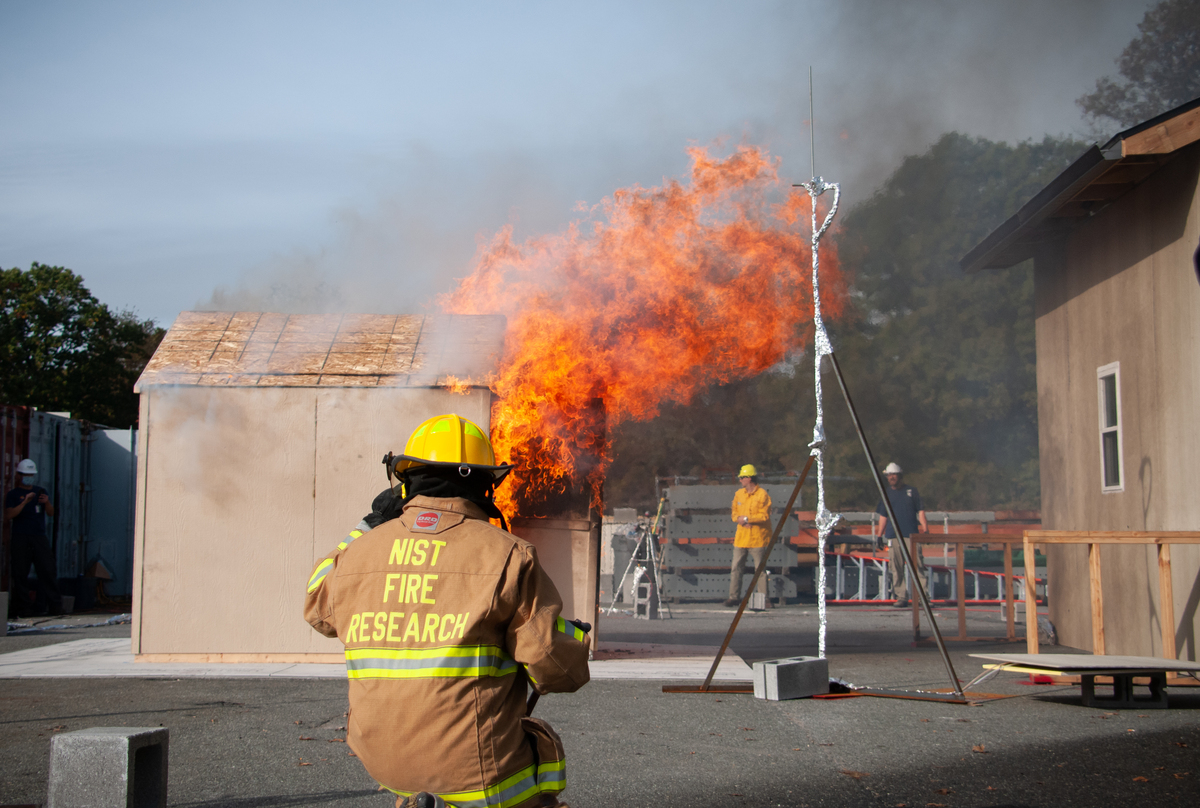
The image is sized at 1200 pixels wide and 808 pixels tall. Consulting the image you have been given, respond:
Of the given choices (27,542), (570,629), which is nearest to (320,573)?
(570,629)

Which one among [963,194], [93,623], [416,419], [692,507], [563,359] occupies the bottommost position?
[93,623]

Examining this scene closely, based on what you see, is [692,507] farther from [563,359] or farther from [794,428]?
[794,428]

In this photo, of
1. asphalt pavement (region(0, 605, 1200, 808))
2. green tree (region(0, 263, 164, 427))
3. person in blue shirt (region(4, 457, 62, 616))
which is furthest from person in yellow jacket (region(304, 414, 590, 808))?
green tree (region(0, 263, 164, 427))

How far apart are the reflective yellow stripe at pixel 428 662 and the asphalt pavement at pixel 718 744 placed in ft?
8.29

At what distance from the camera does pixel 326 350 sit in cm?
970

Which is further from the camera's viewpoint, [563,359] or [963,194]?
[963,194]

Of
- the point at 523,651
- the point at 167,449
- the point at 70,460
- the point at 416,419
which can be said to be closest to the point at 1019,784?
the point at 523,651

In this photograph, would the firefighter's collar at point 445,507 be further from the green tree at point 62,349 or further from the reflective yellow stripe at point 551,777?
the green tree at point 62,349

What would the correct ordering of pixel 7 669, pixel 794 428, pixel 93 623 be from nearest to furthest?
pixel 7 669, pixel 93 623, pixel 794 428

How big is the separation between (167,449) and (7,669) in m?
2.55

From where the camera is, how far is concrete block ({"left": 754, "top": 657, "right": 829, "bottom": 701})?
23.9ft

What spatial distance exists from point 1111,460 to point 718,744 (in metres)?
6.69

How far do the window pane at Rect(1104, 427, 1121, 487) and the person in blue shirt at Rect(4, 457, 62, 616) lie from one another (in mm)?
14449

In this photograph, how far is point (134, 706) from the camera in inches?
280
